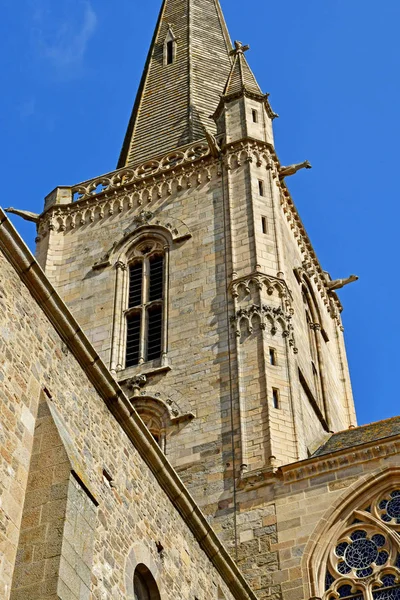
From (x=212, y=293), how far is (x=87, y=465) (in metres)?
13.8

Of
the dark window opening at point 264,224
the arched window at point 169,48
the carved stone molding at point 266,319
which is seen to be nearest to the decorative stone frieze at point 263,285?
the carved stone molding at point 266,319

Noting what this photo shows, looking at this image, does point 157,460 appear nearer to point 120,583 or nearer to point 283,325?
point 120,583

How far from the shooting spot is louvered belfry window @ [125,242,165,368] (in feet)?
85.0

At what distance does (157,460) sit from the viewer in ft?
46.2

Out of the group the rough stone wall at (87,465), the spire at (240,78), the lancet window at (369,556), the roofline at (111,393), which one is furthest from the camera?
the spire at (240,78)

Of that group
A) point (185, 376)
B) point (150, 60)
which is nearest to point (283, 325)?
point (185, 376)

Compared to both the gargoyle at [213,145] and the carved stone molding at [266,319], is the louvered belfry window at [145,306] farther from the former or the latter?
the gargoyle at [213,145]

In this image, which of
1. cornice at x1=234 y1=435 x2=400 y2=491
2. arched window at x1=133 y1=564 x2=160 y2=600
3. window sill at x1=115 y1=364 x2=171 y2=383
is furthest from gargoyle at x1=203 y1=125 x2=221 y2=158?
arched window at x1=133 y1=564 x2=160 y2=600

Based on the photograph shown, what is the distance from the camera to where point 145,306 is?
88.3 feet

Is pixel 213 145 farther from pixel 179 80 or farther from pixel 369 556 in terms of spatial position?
pixel 369 556

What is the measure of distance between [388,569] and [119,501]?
24.0 feet

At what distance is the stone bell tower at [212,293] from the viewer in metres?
22.5

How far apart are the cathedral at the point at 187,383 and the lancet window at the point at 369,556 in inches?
1.3

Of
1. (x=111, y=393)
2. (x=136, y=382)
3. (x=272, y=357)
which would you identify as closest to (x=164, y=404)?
(x=136, y=382)
